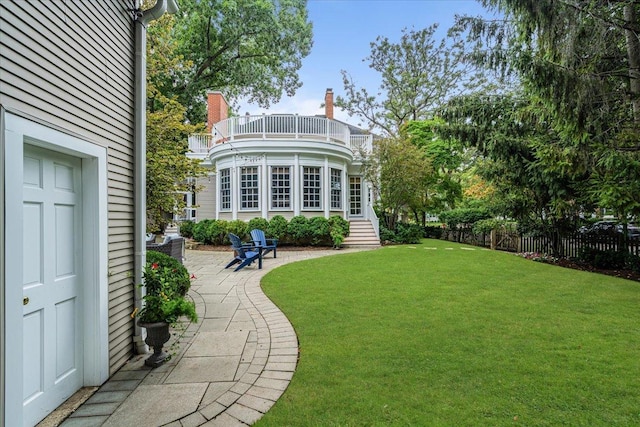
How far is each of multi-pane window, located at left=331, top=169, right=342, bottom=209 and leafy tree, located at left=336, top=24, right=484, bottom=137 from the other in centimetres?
861

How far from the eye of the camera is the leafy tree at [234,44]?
52.3 ft

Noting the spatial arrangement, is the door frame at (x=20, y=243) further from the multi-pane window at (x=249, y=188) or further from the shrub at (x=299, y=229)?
the multi-pane window at (x=249, y=188)

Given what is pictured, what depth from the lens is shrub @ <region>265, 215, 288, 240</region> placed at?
1279 cm

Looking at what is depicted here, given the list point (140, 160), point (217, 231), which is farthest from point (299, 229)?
point (140, 160)

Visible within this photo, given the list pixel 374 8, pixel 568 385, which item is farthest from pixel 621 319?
pixel 374 8

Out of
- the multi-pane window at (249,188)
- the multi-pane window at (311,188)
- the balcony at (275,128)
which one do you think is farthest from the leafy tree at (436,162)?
the multi-pane window at (249,188)

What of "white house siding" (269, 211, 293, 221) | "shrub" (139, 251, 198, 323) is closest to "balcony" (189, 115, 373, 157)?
"white house siding" (269, 211, 293, 221)

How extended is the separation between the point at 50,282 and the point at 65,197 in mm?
715

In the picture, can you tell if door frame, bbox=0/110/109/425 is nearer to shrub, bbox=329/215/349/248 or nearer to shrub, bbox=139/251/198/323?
shrub, bbox=139/251/198/323

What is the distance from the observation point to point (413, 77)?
74.1ft

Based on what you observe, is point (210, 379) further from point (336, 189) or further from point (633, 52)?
point (336, 189)

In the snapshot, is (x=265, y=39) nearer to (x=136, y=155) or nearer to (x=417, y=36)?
(x=417, y=36)

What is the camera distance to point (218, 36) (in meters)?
16.8

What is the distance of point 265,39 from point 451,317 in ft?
57.6
